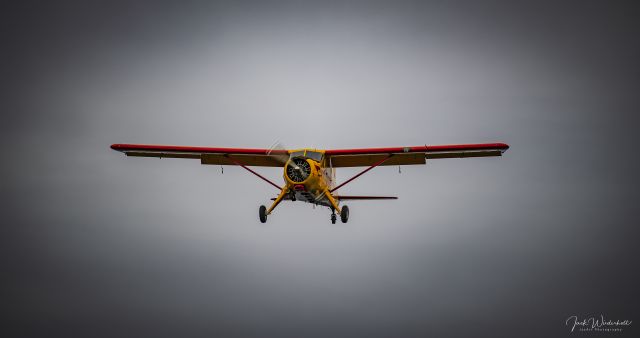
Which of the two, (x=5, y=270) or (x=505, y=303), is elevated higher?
(x=5, y=270)

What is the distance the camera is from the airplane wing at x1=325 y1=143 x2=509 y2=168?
67.1 feet

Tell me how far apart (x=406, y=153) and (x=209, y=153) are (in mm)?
7453

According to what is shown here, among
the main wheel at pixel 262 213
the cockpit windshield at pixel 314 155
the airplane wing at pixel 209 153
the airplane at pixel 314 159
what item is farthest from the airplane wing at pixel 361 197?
the main wheel at pixel 262 213

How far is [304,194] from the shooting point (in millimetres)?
19531

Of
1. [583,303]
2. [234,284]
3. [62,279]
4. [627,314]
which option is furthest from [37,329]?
[627,314]

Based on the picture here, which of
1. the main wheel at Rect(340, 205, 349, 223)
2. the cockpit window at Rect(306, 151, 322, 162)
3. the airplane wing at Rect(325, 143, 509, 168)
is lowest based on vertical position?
the main wheel at Rect(340, 205, 349, 223)

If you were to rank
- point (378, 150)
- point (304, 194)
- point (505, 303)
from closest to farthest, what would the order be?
point (304, 194) → point (378, 150) → point (505, 303)

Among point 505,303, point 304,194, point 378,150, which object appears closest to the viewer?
point 304,194

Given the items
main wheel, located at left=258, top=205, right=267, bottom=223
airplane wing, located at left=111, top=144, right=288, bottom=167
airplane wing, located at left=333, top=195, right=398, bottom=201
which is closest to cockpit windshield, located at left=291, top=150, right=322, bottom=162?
airplane wing, located at left=111, top=144, right=288, bottom=167

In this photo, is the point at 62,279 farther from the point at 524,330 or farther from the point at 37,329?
the point at 524,330

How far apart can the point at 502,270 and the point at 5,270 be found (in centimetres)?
8767

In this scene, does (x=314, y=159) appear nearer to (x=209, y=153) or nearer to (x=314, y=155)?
(x=314, y=155)

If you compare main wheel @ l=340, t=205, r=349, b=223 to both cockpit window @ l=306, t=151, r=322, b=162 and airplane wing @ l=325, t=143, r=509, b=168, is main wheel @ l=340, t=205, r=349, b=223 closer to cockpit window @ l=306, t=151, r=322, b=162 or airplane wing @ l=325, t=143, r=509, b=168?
airplane wing @ l=325, t=143, r=509, b=168

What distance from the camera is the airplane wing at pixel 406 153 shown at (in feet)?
67.1
